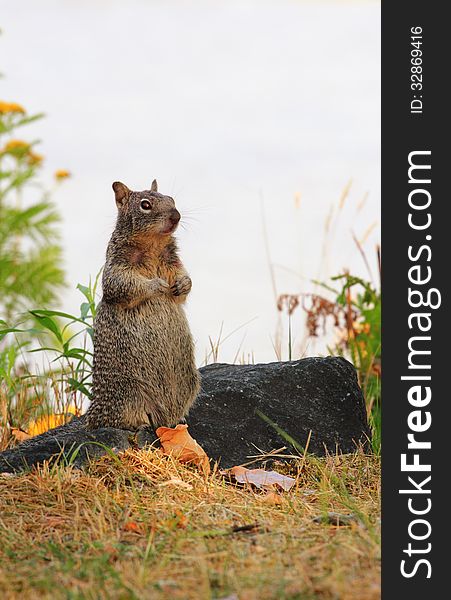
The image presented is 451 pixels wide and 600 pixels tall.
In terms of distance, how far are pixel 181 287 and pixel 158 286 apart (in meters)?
0.15

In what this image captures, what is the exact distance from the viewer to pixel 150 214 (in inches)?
177

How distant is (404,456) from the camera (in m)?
3.61

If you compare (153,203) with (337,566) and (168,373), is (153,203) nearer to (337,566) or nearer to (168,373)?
(168,373)

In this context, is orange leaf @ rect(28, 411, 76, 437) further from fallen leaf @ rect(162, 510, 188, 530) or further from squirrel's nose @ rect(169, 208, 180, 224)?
fallen leaf @ rect(162, 510, 188, 530)

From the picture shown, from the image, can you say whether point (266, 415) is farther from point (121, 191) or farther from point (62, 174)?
point (62, 174)

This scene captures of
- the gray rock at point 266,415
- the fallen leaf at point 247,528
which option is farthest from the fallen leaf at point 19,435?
the fallen leaf at point 247,528

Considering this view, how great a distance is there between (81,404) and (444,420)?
296 cm

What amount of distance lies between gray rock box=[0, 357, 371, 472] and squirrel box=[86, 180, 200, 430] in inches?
6.4

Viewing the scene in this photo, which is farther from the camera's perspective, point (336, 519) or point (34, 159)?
point (34, 159)

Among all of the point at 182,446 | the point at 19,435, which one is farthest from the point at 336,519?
the point at 19,435

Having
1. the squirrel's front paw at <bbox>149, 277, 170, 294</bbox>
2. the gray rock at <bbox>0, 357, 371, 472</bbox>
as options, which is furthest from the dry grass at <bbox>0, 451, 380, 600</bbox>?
the squirrel's front paw at <bbox>149, 277, 170, 294</bbox>

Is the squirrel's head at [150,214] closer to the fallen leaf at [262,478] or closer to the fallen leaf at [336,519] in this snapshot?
the fallen leaf at [262,478]

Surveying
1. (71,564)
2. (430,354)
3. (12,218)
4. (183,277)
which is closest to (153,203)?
(183,277)

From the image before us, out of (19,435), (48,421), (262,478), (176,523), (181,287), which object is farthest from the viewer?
(48,421)
